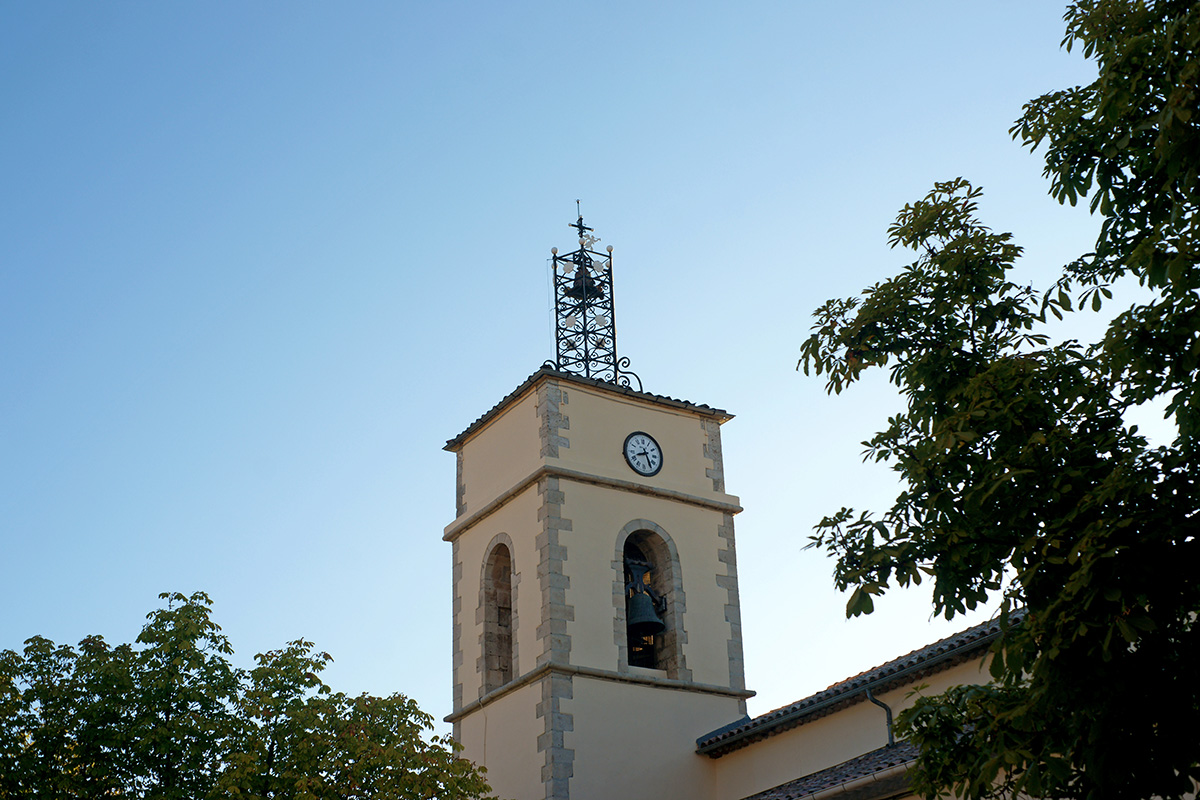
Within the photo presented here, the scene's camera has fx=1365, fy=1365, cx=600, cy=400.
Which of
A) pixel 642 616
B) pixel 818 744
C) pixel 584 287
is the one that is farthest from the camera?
pixel 584 287

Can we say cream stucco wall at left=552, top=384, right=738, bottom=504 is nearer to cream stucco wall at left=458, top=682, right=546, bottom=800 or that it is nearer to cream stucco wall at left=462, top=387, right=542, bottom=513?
cream stucco wall at left=462, top=387, right=542, bottom=513

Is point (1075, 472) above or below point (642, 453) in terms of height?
below

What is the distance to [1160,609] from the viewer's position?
22.4 ft

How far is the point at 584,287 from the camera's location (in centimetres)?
2269

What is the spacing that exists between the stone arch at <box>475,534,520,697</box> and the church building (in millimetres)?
27

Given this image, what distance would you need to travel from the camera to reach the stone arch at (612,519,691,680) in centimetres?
1892

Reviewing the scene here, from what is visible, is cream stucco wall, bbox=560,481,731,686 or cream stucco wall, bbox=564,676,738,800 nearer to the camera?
cream stucco wall, bbox=564,676,738,800

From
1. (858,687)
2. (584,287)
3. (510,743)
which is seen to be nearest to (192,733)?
(510,743)

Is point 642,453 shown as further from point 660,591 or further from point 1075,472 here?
point 1075,472

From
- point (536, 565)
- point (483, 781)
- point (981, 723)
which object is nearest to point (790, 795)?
point (483, 781)

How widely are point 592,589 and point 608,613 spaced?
40 centimetres

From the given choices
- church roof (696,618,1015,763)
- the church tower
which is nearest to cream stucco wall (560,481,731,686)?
the church tower

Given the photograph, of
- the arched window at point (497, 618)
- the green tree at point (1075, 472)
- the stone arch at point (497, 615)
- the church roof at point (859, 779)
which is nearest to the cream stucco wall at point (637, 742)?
the stone arch at point (497, 615)

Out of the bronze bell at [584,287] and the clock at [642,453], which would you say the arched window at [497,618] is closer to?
the clock at [642,453]
